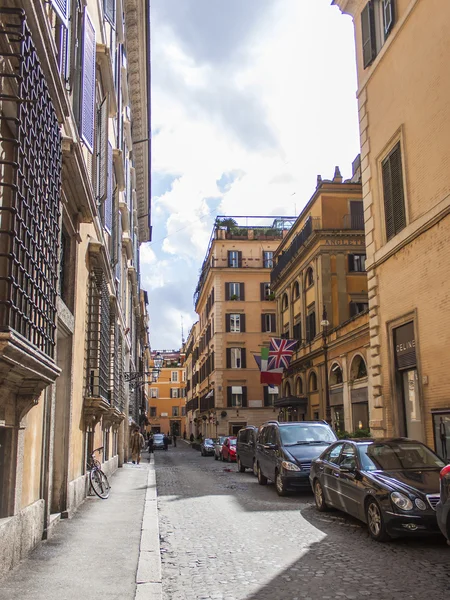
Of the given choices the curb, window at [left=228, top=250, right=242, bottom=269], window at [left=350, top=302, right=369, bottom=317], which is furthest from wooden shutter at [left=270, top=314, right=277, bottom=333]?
the curb

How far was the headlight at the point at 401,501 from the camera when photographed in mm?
8711

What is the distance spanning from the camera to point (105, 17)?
16547 millimetres

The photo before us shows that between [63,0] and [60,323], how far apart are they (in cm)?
466

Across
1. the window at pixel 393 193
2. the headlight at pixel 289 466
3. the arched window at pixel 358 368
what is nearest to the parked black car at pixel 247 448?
the headlight at pixel 289 466

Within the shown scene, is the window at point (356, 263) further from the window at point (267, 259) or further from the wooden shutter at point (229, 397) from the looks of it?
the window at point (267, 259)

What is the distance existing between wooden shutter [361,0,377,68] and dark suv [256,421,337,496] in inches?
435

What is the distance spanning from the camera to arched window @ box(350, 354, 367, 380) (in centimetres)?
2845

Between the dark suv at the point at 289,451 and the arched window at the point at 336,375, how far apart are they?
14043mm

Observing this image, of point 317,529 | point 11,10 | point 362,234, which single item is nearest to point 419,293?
point 317,529

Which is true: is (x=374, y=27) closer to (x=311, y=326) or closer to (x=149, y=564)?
(x=149, y=564)

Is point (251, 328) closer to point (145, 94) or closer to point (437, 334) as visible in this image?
point (145, 94)

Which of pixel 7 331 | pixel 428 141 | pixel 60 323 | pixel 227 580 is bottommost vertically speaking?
pixel 227 580

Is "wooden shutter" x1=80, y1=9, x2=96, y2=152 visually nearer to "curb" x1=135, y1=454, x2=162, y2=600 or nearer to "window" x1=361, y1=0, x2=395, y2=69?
"curb" x1=135, y1=454, x2=162, y2=600

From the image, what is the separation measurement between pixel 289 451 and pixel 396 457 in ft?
18.5
